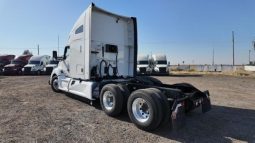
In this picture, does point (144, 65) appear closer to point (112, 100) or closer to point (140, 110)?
point (112, 100)

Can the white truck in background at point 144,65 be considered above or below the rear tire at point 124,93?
above

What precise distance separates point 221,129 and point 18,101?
743 centimetres

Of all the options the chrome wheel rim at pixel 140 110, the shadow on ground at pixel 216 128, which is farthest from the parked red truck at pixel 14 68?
the chrome wheel rim at pixel 140 110

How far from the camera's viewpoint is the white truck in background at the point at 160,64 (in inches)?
1336

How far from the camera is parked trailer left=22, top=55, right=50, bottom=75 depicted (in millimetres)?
31422

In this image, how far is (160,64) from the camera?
34688 mm

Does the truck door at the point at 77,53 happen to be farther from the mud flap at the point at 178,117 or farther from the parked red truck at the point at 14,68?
the parked red truck at the point at 14,68

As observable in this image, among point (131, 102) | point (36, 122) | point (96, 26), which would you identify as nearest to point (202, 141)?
point (131, 102)

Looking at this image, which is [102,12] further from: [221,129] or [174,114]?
[221,129]

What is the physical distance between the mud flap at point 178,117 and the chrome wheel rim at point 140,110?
766 millimetres

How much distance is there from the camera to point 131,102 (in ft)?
21.0

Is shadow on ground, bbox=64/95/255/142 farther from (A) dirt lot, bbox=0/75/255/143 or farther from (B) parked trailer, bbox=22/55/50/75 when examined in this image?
(B) parked trailer, bbox=22/55/50/75

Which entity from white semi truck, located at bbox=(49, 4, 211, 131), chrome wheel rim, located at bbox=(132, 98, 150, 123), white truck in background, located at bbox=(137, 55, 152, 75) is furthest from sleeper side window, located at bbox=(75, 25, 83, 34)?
white truck in background, located at bbox=(137, 55, 152, 75)

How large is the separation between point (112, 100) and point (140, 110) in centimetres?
141
